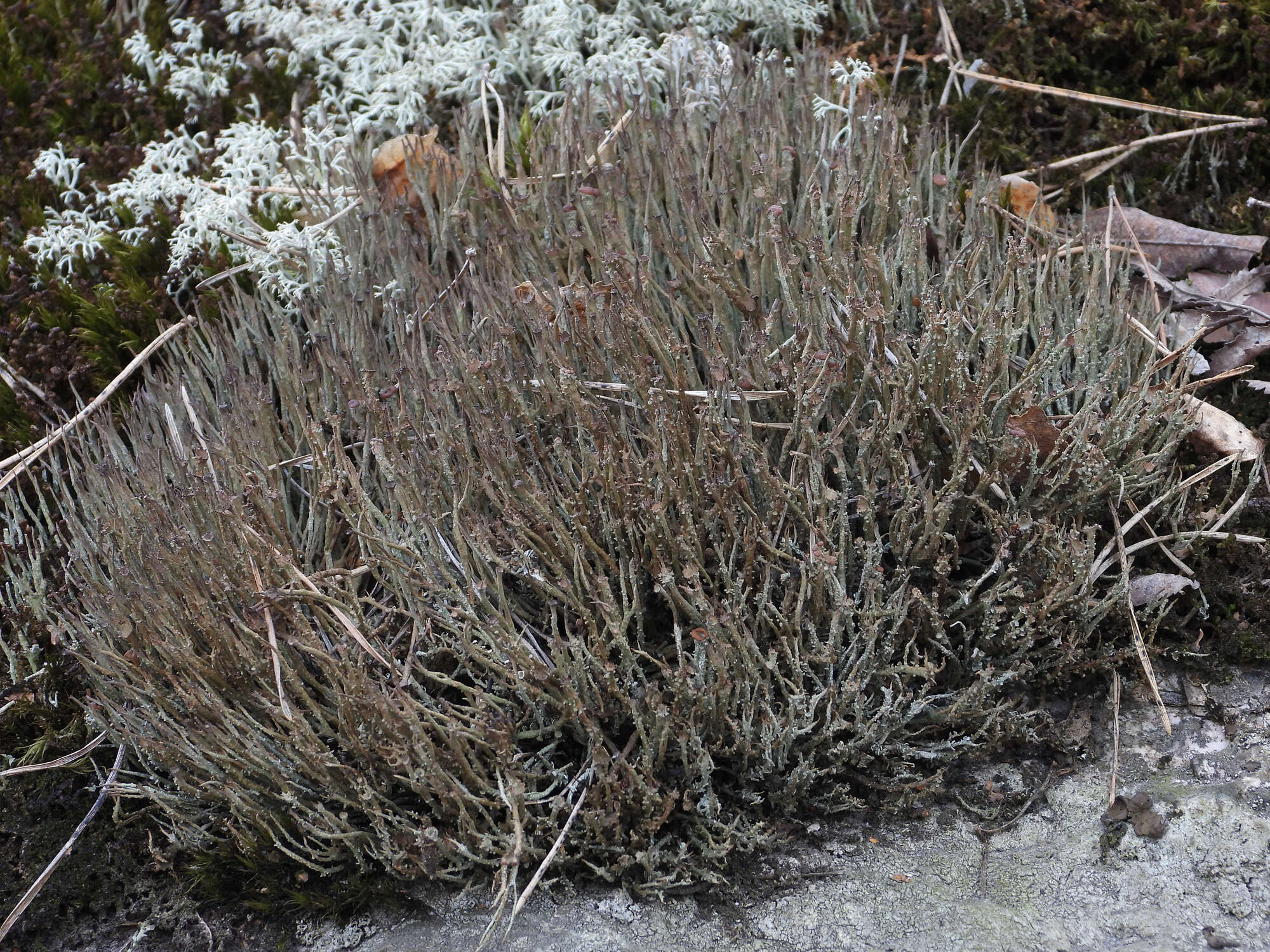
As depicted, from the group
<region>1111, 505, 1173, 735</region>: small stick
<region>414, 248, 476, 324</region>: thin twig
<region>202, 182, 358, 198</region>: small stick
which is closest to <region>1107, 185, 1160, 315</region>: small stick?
<region>1111, 505, 1173, 735</region>: small stick

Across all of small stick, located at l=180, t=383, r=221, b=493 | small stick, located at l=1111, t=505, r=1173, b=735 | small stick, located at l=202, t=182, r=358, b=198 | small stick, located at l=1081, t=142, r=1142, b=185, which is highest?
small stick, located at l=202, t=182, r=358, b=198

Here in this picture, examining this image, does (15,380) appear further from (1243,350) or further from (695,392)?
(1243,350)

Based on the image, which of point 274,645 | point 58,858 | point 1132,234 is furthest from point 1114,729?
point 58,858

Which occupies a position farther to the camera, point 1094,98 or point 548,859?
point 1094,98

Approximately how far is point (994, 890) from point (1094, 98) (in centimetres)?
284

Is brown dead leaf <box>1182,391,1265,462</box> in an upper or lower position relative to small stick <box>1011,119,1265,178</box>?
lower

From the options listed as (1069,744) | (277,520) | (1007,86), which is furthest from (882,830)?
(1007,86)

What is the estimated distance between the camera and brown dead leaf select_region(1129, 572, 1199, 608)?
2.48m

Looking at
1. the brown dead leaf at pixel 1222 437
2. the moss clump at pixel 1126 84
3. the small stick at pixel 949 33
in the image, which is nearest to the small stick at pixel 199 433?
the brown dead leaf at pixel 1222 437

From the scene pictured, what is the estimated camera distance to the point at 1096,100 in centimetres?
362

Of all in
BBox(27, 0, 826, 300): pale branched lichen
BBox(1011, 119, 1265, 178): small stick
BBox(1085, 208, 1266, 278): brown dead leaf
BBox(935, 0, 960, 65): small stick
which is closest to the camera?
BBox(1085, 208, 1266, 278): brown dead leaf

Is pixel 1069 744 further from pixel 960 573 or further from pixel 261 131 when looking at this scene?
pixel 261 131

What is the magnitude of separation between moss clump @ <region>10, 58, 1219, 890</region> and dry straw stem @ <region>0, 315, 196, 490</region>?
0.35m

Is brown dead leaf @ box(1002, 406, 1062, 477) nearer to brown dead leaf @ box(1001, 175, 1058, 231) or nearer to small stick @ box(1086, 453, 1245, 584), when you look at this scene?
small stick @ box(1086, 453, 1245, 584)
